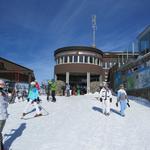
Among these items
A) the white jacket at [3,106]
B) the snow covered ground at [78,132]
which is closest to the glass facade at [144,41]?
the snow covered ground at [78,132]

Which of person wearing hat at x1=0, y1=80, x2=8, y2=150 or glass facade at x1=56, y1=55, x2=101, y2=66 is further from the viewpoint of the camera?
glass facade at x1=56, y1=55, x2=101, y2=66

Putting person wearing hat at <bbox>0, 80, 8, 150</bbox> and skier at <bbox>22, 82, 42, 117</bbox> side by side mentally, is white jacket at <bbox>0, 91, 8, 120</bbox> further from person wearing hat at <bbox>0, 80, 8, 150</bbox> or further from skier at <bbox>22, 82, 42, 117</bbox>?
skier at <bbox>22, 82, 42, 117</bbox>

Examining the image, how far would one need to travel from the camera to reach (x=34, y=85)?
13.9 m

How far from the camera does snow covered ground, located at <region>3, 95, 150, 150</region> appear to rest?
8469mm

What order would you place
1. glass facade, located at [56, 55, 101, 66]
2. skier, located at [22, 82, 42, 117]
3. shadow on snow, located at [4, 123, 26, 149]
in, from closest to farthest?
shadow on snow, located at [4, 123, 26, 149], skier, located at [22, 82, 42, 117], glass facade, located at [56, 55, 101, 66]

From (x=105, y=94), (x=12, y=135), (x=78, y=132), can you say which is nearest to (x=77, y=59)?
(x=105, y=94)

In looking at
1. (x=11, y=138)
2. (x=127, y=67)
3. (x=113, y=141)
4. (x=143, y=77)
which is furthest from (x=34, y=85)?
(x=127, y=67)

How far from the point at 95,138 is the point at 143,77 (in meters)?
13.9

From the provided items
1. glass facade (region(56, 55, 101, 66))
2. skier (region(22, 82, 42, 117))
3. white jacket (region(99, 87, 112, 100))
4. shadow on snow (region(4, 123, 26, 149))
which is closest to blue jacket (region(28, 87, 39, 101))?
skier (region(22, 82, 42, 117))

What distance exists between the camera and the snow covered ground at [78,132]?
333 inches

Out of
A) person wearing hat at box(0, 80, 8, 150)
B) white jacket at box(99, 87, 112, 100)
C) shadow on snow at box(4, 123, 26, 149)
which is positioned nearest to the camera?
person wearing hat at box(0, 80, 8, 150)

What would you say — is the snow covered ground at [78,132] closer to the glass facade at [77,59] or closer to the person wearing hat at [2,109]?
the person wearing hat at [2,109]

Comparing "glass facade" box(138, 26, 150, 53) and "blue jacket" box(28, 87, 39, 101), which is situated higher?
"glass facade" box(138, 26, 150, 53)

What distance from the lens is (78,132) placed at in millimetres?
10234
